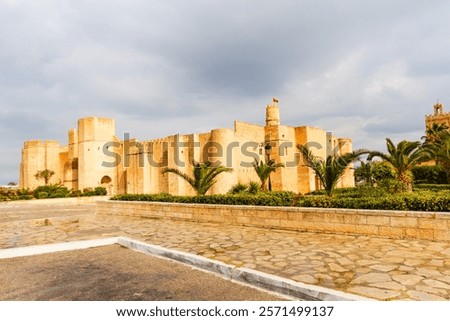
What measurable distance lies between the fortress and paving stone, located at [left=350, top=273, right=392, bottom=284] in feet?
29.5

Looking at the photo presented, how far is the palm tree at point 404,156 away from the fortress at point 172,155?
5.43m

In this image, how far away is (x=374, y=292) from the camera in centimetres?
319

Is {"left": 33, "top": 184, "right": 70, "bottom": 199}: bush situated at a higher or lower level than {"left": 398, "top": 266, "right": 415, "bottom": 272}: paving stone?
higher

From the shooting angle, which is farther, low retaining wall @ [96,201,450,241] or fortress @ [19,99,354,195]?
fortress @ [19,99,354,195]

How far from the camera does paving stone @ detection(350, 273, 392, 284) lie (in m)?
3.55

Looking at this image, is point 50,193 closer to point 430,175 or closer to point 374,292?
point 374,292

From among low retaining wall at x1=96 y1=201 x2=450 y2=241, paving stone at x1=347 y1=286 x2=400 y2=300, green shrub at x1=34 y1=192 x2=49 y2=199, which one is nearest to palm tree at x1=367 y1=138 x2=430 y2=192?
low retaining wall at x1=96 y1=201 x2=450 y2=241

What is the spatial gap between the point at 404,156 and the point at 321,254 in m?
9.89

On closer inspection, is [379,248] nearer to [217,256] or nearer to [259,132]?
[217,256]

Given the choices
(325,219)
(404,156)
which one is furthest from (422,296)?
(404,156)

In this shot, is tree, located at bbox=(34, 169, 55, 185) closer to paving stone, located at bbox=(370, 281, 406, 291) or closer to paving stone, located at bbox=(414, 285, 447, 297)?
paving stone, located at bbox=(370, 281, 406, 291)

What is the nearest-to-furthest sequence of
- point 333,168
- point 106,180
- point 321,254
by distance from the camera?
point 321,254 → point 333,168 → point 106,180
